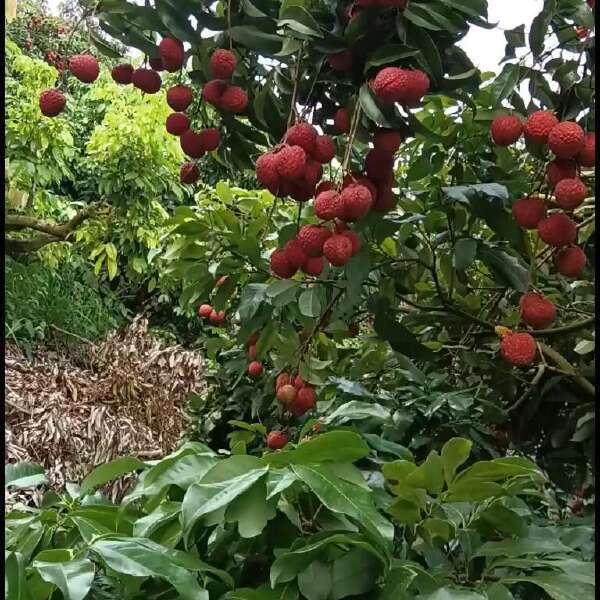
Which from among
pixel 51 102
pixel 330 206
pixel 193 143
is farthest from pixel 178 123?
pixel 330 206

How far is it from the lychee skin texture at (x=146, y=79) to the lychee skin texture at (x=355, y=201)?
0.31 meters

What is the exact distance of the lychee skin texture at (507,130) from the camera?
82 cm

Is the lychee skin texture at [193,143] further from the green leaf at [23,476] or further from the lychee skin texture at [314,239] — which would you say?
the green leaf at [23,476]

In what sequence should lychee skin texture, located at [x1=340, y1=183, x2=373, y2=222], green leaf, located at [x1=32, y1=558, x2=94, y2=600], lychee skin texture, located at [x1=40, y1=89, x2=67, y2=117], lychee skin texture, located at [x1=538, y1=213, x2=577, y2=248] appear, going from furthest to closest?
lychee skin texture, located at [x1=40, y1=89, x2=67, y2=117] < lychee skin texture, located at [x1=538, y1=213, x2=577, y2=248] < lychee skin texture, located at [x1=340, y1=183, x2=373, y2=222] < green leaf, located at [x1=32, y1=558, x2=94, y2=600]

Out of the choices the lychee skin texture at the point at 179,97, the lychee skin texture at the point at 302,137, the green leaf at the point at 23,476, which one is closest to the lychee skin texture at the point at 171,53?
the lychee skin texture at the point at 179,97

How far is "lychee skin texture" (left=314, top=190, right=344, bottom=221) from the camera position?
0.71 metres

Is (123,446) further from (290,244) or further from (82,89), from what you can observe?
(82,89)

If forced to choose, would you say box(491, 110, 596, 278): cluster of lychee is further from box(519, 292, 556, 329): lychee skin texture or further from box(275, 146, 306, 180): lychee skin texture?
box(275, 146, 306, 180): lychee skin texture

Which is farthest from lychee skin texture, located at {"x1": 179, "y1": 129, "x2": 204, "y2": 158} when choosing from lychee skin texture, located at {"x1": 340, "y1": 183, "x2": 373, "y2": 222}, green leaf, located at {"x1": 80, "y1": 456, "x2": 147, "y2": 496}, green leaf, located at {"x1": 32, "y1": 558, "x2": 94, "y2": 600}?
green leaf, located at {"x1": 32, "y1": 558, "x2": 94, "y2": 600}

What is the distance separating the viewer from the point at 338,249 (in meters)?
0.73

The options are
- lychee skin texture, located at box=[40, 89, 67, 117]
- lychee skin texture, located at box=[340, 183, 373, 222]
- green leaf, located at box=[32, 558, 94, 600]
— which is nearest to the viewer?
green leaf, located at box=[32, 558, 94, 600]

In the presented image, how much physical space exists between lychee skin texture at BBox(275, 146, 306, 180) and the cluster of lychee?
248mm

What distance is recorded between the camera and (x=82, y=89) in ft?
16.2

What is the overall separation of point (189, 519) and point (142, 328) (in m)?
3.50
